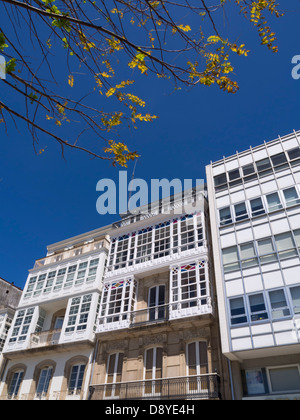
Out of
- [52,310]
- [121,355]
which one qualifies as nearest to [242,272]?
[121,355]


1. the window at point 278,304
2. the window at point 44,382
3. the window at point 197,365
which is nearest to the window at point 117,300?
the window at point 197,365

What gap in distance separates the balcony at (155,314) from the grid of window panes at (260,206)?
4808 mm

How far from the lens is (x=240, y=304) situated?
14484 millimetres

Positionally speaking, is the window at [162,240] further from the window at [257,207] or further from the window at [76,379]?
the window at [76,379]

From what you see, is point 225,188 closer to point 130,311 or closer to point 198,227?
point 198,227

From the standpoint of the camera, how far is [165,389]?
1426 cm

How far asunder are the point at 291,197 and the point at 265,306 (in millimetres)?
6100

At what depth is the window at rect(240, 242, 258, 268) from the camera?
607 inches

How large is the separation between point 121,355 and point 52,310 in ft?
24.4

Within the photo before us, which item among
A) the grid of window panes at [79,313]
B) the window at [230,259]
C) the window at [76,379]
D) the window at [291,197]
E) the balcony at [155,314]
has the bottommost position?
the window at [76,379]

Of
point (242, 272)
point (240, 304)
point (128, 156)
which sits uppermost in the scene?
point (242, 272)

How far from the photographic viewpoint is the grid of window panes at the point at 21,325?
20.6m

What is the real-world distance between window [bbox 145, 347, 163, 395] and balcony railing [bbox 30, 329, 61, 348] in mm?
6266

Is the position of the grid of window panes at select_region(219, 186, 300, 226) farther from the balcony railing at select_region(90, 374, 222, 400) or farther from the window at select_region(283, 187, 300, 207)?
the balcony railing at select_region(90, 374, 222, 400)
